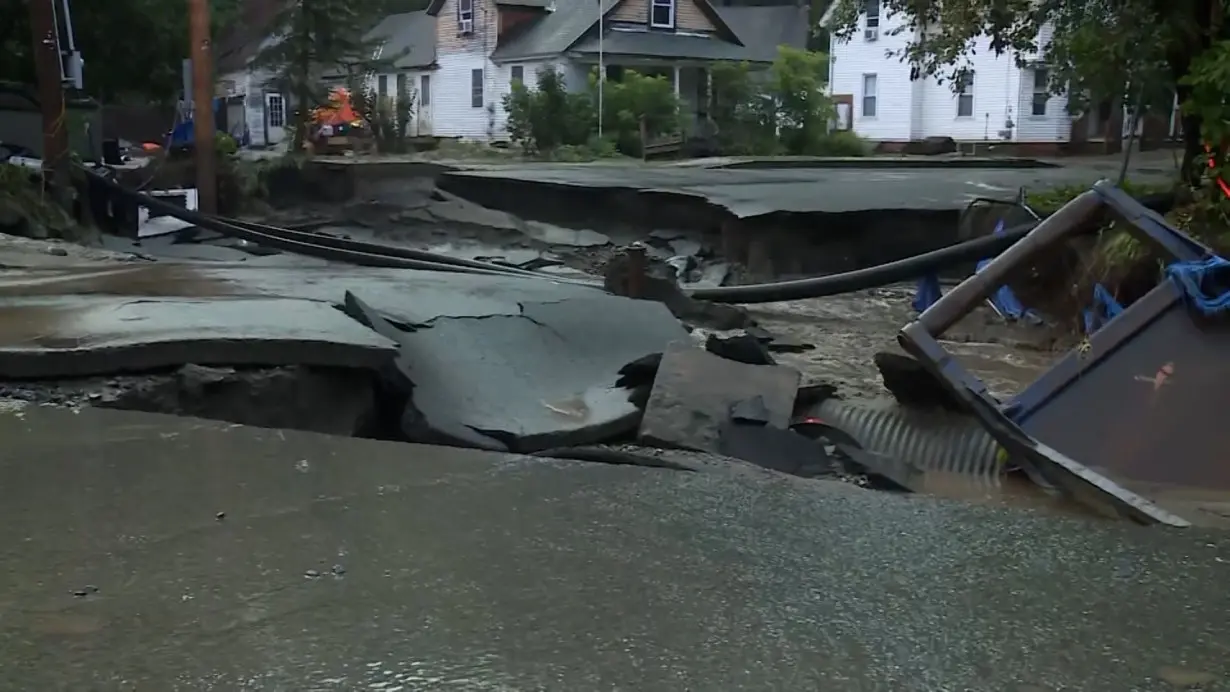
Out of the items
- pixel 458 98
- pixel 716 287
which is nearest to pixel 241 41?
pixel 458 98

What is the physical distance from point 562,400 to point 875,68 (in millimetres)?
33757

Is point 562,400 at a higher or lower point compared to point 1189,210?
lower

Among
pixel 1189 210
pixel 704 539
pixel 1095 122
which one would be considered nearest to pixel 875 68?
pixel 1095 122

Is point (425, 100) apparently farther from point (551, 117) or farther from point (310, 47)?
point (310, 47)

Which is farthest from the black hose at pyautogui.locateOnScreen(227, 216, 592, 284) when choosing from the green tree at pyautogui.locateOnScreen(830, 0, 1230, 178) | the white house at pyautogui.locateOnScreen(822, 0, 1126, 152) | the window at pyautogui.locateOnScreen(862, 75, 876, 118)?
the window at pyautogui.locateOnScreen(862, 75, 876, 118)

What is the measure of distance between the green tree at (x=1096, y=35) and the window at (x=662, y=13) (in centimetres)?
2777

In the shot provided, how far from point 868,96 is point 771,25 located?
10.7 meters

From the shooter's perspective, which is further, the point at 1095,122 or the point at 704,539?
the point at 1095,122

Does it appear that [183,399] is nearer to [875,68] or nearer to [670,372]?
[670,372]

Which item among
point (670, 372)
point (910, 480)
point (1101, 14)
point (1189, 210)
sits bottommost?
point (910, 480)

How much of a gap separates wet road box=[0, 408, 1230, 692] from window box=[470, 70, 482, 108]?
126 ft

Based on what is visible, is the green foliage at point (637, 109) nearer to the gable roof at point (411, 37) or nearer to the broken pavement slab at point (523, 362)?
the gable roof at point (411, 37)

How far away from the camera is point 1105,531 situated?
3164 millimetres

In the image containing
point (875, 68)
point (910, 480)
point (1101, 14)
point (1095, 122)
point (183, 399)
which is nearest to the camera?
point (183, 399)
